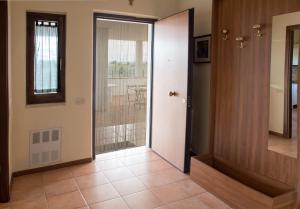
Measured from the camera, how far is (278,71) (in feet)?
7.99

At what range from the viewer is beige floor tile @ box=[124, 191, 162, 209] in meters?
2.61

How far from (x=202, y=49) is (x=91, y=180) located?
7.23 ft

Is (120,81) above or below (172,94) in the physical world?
above

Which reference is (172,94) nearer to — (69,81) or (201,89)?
(201,89)

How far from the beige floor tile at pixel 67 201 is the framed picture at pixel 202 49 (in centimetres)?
228

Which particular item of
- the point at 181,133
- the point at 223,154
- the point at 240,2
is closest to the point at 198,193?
the point at 223,154

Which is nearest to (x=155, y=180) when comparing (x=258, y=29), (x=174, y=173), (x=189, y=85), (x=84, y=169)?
(x=174, y=173)

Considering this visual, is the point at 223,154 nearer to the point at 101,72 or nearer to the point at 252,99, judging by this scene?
the point at 252,99

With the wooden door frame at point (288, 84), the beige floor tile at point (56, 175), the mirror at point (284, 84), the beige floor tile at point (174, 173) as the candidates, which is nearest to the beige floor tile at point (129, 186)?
the beige floor tile at point (174, 173)

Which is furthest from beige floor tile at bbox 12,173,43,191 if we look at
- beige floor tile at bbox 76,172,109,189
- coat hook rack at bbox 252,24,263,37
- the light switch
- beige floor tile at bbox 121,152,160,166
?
coat hook rack at bbox 252,24,263,37

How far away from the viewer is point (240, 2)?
9.20 ft

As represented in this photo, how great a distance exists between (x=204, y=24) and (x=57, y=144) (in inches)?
99.7

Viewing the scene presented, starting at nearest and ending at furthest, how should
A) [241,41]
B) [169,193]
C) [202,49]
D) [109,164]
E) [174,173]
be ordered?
1. [241,41]
2. [169,193]
3. [174,173]
4. [202,49]
5. [109,164]

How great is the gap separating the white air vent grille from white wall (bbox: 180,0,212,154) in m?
1.93
